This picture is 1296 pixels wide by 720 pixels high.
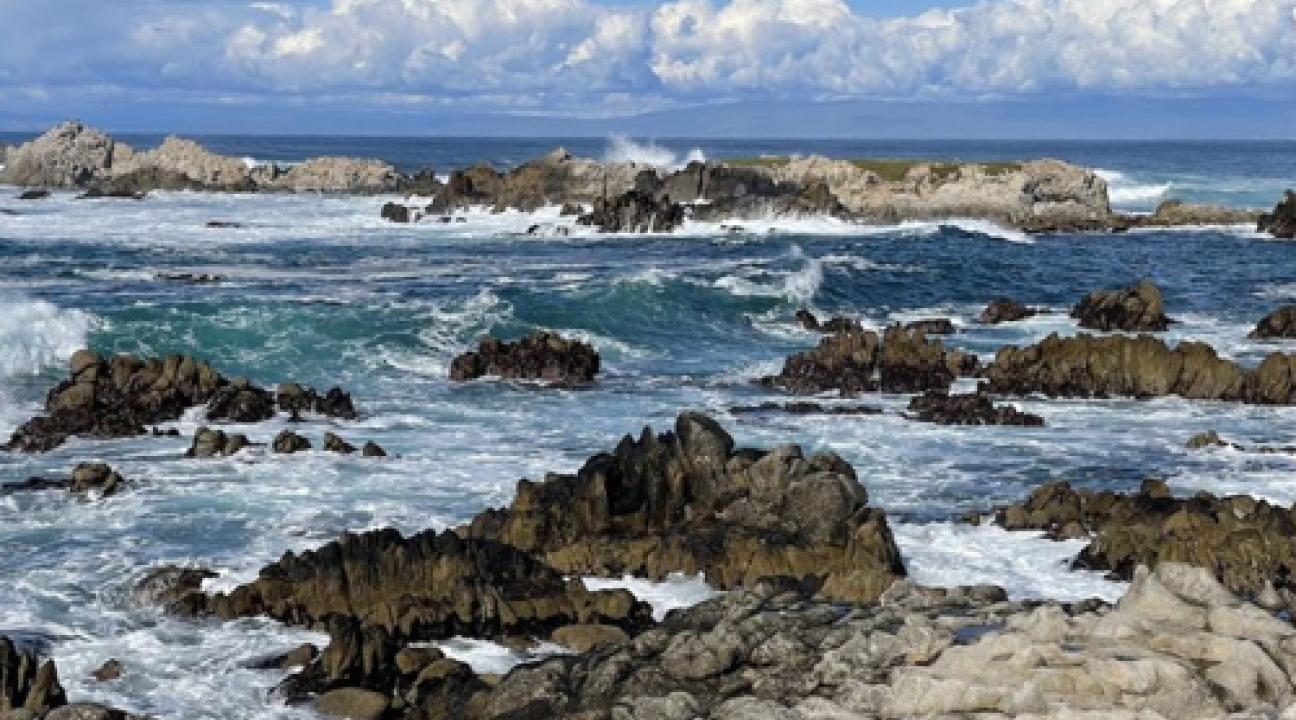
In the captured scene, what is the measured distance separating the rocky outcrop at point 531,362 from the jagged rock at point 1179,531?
55.3 feet

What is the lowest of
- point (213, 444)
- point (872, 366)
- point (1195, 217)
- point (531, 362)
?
point (1195, 217)

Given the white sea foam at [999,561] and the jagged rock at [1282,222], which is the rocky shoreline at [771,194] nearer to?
the jagged rock at [1282,222]

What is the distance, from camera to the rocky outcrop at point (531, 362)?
4069cm

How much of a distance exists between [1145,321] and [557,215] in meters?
50.6

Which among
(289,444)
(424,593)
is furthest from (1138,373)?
(424,593)

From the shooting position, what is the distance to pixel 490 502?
1071 inches

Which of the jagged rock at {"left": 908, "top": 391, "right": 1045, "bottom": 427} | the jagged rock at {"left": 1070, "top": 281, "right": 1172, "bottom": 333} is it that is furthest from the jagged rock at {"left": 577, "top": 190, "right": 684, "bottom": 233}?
the jagged rock at {"left": 908, "top": 391, "right": 1045, "bottom": 427}

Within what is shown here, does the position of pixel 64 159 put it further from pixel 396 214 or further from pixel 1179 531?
pixel 1179 531

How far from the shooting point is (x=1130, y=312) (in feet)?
164

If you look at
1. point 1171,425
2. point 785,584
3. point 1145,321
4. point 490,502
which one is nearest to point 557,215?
point 1145,321

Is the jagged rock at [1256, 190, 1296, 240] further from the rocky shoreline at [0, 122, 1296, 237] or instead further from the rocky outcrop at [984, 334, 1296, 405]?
the rocky outcrop at [984, 334, 1296, 405]

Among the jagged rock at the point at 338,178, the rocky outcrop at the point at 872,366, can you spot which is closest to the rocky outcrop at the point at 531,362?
the rocky outcrop at the point at 872,366

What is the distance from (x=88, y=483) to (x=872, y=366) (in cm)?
2002

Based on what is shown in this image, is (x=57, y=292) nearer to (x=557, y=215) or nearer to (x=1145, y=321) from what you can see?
(x=1145, y=321)
